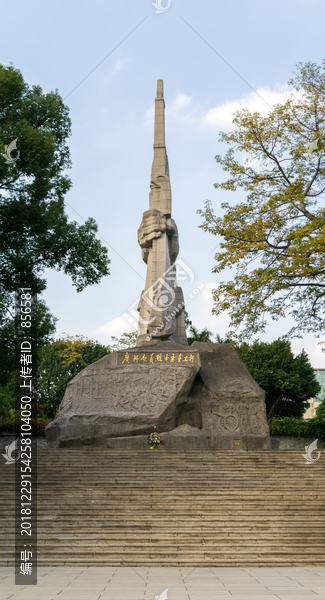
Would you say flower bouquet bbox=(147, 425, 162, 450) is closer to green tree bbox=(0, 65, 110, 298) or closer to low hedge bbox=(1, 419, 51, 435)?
green tree bbox=(0, 65, 110, 298)

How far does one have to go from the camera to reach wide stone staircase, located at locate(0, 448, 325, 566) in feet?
23.8

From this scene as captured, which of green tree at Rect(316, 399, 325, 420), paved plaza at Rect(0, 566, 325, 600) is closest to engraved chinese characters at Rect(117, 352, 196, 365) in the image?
paved plaza at Rect(0, 566, 325, 600)

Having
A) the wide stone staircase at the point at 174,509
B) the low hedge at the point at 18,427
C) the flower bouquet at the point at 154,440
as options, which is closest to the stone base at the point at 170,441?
the flower bouquet at the point at 154,440

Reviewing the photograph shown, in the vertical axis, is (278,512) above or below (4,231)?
below

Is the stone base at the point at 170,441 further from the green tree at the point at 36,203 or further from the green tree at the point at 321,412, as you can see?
the green tree at the point at 321,412

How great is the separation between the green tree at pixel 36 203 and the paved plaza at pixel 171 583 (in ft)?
32.1

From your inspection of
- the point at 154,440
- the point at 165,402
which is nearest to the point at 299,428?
the point at 165,402

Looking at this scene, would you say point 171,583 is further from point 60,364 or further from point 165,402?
point 60,364

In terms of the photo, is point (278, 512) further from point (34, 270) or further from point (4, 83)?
point (4, 83)

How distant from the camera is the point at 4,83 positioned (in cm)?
1447

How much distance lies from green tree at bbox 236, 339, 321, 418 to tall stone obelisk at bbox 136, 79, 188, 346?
16314mm

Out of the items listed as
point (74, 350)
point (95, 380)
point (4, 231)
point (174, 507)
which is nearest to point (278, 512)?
point (174, 507)

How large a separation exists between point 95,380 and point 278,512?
719cm

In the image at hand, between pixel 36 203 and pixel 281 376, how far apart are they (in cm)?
2328
